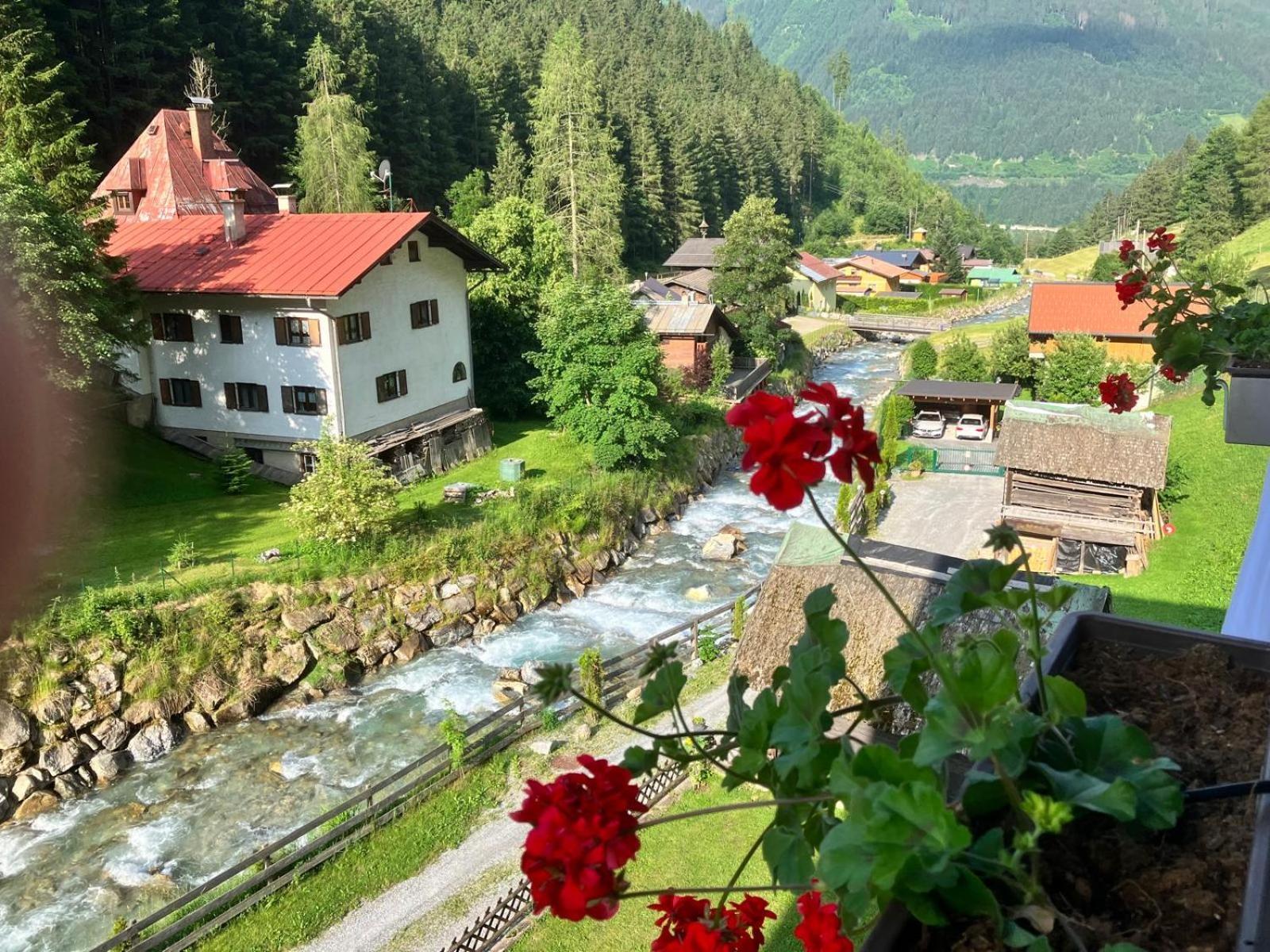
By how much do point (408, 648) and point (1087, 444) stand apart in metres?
16.7

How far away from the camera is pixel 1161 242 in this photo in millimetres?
5969

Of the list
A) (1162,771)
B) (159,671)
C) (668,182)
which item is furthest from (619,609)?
(668,182)

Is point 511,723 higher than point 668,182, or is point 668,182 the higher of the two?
point 668,182

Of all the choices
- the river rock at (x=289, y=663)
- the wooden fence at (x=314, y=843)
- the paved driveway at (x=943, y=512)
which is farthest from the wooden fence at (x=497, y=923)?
the paved driveway at (x=943, y=512)

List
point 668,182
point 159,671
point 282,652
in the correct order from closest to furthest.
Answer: point 159,671, point 282,652, point 668,182

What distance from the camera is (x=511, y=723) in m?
15.4

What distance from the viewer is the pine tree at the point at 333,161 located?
1549 inches

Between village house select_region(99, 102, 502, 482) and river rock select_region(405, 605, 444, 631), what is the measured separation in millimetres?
5966

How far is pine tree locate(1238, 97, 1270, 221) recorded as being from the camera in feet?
233

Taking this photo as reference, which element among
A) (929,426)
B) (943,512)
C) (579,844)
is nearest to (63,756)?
(579,844)

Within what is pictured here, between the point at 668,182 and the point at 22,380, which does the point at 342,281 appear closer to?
the point at 22,380

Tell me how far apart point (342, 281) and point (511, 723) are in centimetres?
1324

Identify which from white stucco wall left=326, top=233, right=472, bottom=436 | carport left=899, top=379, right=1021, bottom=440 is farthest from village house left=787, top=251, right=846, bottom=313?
white stucco wall left=326, top=233, right=472, bottom=436

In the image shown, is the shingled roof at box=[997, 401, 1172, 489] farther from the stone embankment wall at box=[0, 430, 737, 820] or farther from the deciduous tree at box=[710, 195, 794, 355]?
the deciduous tree at box=[710, 195, 794, 355]
